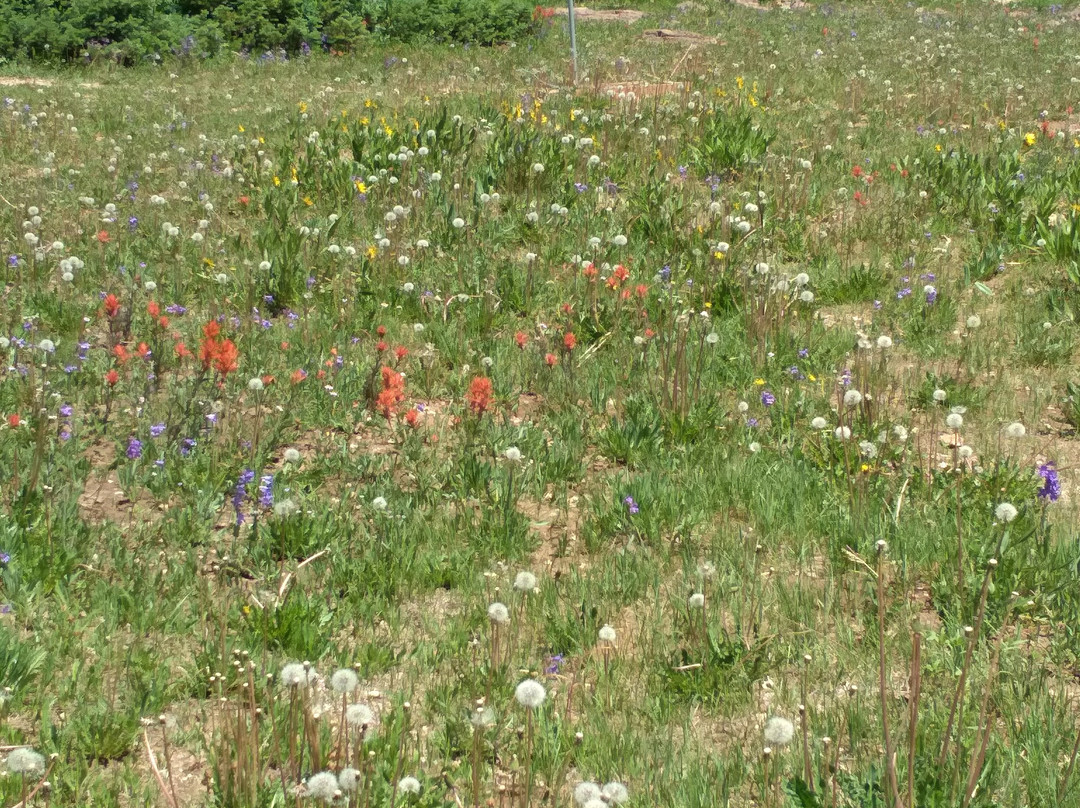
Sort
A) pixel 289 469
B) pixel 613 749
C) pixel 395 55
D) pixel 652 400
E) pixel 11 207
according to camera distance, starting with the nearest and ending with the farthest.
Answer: pixel 613 749, pixel 289 469, pixel 652 400, pixel 11 207, pixel 395 55

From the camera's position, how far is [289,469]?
4.97m

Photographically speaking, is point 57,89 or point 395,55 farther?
point 395,55

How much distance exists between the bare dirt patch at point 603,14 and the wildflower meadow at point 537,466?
13759 mm

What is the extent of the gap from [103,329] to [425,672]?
374 cm

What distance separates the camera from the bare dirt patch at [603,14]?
76.5ft

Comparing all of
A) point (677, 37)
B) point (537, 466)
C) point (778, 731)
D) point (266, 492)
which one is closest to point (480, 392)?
point (537, 466)

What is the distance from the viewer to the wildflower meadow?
320cm

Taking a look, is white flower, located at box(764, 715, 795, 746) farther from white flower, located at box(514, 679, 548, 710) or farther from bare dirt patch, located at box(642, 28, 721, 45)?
bare dirt patch, located at box(642, 28, 721, 45)

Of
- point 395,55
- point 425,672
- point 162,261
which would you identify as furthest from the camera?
point 395,55

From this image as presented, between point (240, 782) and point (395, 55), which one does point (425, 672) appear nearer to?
point (240, 782)

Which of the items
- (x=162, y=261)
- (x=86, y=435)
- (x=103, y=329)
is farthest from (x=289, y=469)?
(x=162, y=261)

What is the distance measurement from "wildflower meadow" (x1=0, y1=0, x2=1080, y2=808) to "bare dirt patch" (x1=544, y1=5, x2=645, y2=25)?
542 inches

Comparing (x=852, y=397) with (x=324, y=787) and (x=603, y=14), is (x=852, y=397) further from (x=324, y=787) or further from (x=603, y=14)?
(x=603, y=14)

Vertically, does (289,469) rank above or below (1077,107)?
below
